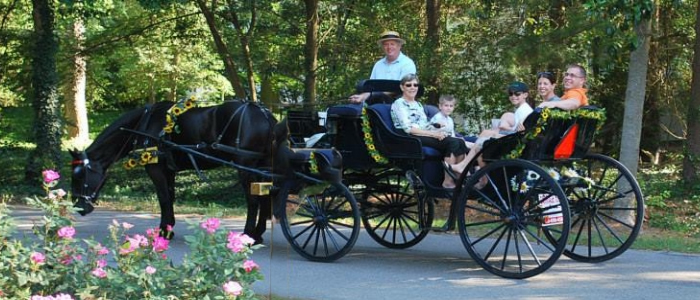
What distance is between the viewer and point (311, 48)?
18.5m

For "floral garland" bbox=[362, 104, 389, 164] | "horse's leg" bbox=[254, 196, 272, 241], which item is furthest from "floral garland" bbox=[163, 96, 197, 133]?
"floral garland" bbox=[362, 104, 389, 164]

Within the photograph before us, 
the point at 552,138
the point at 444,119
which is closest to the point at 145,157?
→ the point at 444,119

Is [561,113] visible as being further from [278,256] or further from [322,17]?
[322,17]

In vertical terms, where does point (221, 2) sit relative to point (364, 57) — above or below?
above

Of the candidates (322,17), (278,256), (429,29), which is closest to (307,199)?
(278,256)

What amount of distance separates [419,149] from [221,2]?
13014 mm

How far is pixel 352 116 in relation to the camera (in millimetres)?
8398

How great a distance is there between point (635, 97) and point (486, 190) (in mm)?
5101

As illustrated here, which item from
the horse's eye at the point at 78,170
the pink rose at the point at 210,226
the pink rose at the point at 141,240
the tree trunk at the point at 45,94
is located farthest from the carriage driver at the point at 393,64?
the tree trunk at the point at 45,94

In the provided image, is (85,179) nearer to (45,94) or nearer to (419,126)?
(419,126)

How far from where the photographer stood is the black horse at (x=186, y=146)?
9.39 metres

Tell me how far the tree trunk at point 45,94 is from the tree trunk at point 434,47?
7751 mm

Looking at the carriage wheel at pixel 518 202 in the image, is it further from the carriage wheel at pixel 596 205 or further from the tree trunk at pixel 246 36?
the tree trunk at pixel 246 36

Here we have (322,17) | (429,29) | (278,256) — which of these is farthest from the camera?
(322,17)
